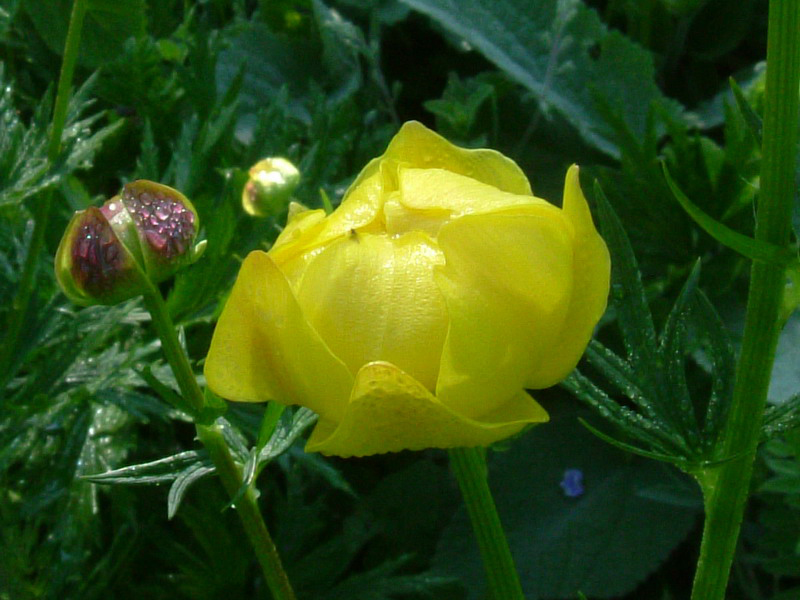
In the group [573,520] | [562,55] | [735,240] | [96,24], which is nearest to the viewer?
[735,240]

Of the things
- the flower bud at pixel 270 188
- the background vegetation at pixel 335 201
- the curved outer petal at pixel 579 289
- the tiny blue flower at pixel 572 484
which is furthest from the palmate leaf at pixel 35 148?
the tiny blue flower at pixel 572 484

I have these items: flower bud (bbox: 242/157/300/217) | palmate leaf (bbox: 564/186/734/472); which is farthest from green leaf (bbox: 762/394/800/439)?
flower bud (bbox: 242/157/300/217)

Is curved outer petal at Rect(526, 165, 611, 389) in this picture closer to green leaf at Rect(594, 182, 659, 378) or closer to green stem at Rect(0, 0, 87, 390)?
green leaf at Rect(594, 182, 659, 378)

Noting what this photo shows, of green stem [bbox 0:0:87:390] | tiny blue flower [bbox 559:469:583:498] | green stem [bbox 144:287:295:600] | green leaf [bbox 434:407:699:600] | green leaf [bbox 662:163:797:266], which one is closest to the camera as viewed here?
green leaf [bbox 662:163:797:266]

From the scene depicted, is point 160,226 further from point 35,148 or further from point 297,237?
point 35,148

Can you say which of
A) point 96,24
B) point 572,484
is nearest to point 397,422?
point 96,24

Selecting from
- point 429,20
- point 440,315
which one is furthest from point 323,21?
point 440,315

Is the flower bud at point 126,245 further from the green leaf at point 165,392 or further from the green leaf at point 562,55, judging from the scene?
the green leaf at point 562,55
